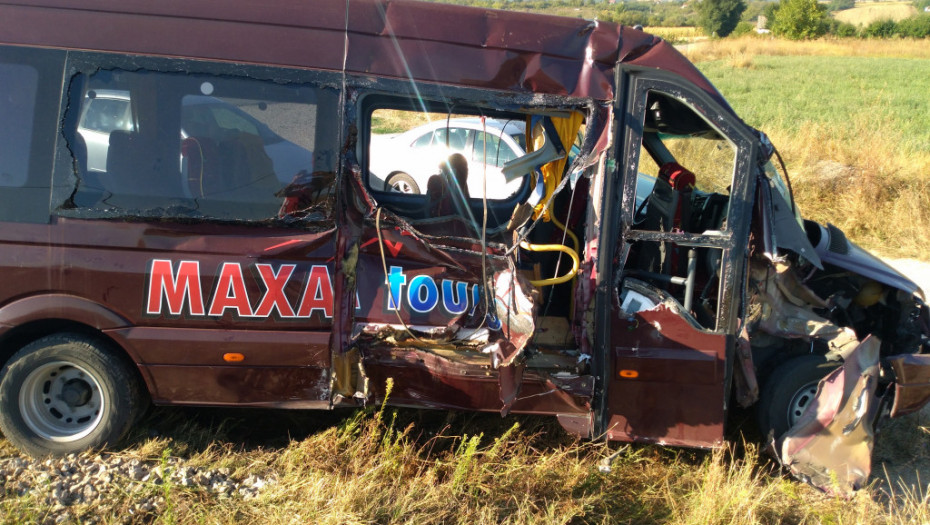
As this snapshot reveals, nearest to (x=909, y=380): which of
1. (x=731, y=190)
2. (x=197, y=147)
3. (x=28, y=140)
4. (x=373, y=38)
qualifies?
(x=731, y=190)

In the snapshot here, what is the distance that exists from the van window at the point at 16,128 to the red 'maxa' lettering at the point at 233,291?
2.62 ft

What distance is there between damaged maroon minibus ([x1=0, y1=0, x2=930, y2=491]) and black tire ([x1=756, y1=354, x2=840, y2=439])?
0.50 feet

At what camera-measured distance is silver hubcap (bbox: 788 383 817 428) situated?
403 centimetres

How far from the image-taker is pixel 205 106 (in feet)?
11.1

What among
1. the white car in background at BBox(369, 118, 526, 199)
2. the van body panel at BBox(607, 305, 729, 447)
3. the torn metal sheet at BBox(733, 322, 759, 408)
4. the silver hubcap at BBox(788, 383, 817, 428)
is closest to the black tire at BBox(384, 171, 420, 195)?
the white car in background at BBox(369, 118, 526, 199)

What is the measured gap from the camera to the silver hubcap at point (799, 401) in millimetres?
4027

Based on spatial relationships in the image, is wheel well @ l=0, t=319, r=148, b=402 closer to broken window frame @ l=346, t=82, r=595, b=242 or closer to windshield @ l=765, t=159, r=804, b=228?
broken window frame @ l=346, t=82, r=595, b=242

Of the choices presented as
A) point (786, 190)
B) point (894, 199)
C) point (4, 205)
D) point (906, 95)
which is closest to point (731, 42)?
point (906, 95)

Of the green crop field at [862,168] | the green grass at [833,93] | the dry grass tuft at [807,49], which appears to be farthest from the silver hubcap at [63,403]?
the dry grass tuft at [807,49]

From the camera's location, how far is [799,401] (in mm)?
4059

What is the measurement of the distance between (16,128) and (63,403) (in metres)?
1.44

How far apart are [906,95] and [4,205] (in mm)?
23830

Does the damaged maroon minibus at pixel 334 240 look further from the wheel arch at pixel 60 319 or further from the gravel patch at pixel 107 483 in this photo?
the gravel patch at pixel 107 483

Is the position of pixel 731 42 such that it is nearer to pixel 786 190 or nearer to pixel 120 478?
pixel 786 190
